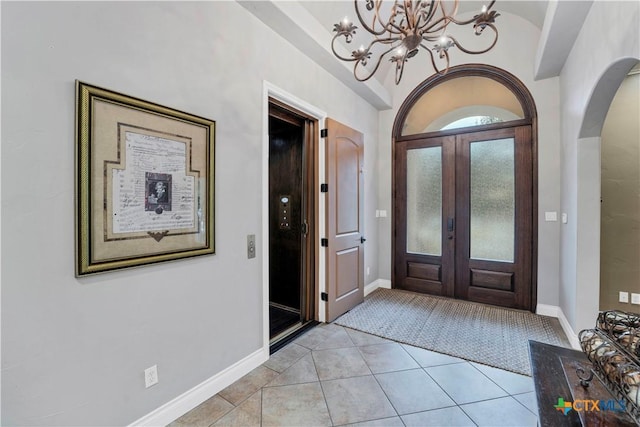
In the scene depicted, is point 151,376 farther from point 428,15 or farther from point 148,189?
point 428,15

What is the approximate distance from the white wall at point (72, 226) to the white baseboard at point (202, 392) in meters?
0.05

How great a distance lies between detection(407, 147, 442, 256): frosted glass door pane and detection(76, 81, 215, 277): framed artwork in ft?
10.5

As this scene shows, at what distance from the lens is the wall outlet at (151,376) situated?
165cm

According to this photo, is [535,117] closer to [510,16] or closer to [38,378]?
[510,16]

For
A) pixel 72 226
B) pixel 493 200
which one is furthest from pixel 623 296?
pixel 72 226

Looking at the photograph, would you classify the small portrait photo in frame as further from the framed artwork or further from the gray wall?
the gray wall

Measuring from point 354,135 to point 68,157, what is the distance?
116 inches

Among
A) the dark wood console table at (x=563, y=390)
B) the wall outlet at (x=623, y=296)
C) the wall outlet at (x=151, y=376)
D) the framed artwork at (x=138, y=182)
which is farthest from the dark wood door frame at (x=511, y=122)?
the wall outlet at (x=151, y=376)

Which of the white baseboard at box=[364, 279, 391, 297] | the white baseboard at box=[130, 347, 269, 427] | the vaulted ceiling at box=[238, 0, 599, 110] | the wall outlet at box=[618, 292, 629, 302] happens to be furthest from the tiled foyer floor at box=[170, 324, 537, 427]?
the vaulted ceiling at box=[238, 0, 599, 110]

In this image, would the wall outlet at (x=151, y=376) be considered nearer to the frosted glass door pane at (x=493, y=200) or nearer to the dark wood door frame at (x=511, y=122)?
the frosted glass door pane at (x=493, y=200)

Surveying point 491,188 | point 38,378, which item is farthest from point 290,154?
point 38,378

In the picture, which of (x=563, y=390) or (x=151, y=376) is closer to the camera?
(x=563, y=390)

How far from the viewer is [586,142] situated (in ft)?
8.40

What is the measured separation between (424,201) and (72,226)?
4.00 meters
